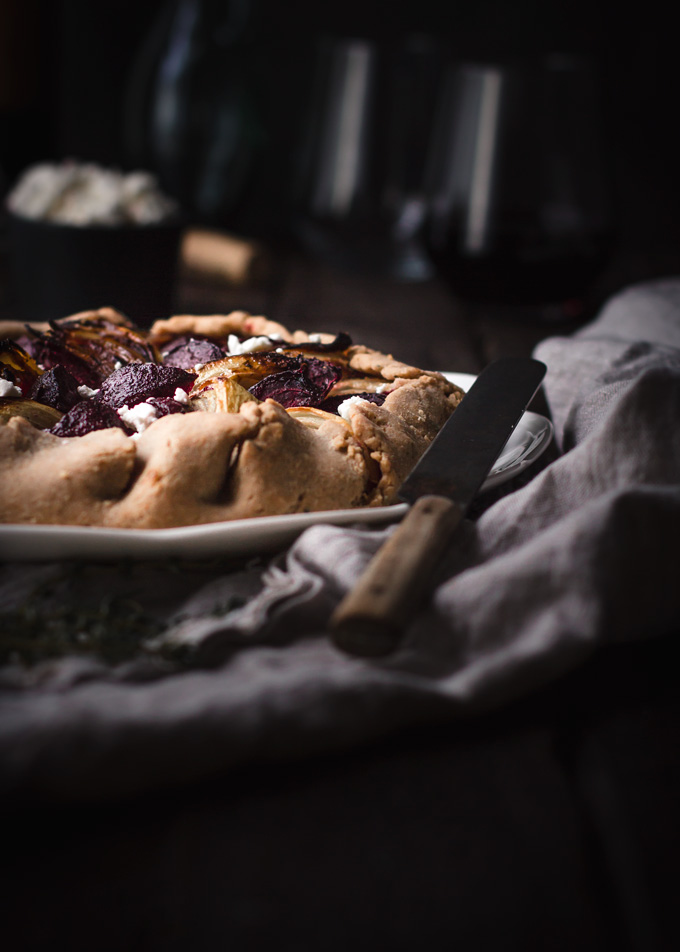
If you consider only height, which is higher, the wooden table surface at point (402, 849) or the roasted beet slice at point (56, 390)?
the roasted beet slice at point (56, 390)

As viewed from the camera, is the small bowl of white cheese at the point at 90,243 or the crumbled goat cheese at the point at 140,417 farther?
the small bowl of white cheese at the point at 90,243

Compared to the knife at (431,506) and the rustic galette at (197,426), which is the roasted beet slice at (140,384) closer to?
the rustic galette at (197,426)

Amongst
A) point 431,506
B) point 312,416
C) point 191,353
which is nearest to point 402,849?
point 431,506

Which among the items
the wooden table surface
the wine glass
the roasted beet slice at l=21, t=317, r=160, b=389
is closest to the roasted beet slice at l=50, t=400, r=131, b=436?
the roasted beet slice at l=21, t=317, r=160, b=389

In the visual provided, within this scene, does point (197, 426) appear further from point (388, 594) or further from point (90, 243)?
point (90, 243)

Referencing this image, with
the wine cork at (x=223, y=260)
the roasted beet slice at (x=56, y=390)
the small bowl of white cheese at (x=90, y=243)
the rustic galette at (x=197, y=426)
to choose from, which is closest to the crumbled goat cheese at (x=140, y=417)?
the rustic galette at (x=197, y=426)

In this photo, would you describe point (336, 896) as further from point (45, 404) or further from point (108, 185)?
point (108, 185)
